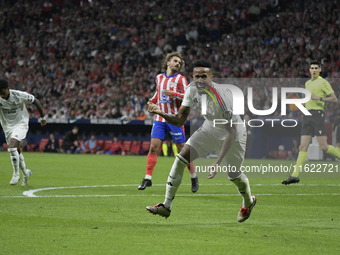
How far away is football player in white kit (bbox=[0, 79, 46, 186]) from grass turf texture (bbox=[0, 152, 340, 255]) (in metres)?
0.43

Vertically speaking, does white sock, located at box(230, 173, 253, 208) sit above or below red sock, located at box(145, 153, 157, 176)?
above

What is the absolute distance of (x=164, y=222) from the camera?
21.1ft

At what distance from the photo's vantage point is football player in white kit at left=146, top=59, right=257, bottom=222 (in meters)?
6.17

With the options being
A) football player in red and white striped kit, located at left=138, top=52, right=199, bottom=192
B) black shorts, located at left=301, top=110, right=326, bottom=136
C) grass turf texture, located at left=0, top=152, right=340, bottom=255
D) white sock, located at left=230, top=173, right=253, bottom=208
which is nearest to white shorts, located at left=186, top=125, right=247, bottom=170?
white sock, located at left=230, top=173, right=253, bottom=208

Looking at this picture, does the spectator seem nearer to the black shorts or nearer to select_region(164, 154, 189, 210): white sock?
the black shorts

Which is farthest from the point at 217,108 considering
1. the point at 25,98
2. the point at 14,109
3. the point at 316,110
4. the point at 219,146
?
the point at 14,109

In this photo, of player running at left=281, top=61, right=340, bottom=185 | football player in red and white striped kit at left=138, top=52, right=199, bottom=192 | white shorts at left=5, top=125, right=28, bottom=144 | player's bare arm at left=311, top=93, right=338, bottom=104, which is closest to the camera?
football player in red and white striped kit at left=138, top=52, right=199, bottom=192

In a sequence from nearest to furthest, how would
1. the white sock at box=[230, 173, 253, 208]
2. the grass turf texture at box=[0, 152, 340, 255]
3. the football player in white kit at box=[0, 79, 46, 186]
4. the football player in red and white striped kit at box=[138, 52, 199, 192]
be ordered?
the grass turf texture at box=[0, 152, 340, 255] < the white sock at box=[230, 173, 253, 208] < the football player in red and white striped kit at box=[138, 52, 199, 192] < the football player in white kit at box=[0, 79, 46, 186]

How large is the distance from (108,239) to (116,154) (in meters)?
20.5

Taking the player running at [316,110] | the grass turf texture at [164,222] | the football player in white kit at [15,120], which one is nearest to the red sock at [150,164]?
the grass turf texture at [164,222]

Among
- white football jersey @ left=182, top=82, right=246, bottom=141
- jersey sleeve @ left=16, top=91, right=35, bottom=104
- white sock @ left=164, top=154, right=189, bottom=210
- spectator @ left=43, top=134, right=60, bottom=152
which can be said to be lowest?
spectator @ left=43, top=134, right=60, bottom=152

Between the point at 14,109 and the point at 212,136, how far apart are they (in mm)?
5947

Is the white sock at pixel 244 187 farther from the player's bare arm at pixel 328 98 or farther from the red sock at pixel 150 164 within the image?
the player's bare arm at pixel 328 98

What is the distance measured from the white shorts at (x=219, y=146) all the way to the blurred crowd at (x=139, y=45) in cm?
1385
